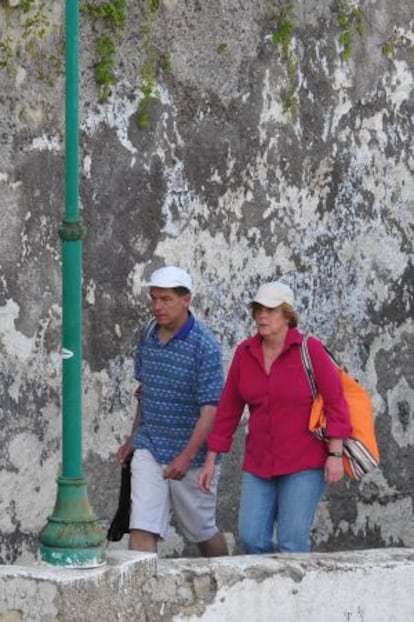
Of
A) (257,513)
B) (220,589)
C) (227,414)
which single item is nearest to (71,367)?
(220,589)

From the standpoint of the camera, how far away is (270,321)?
6.94 metres

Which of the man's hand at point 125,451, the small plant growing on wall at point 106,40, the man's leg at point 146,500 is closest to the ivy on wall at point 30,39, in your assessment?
the small plant growing on wall at point 106,40

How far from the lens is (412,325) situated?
8.97 meters

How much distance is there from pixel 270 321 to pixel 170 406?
1.97 feet

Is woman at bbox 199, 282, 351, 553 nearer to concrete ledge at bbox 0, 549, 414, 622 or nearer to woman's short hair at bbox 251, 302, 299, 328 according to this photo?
woman's short hair at bbox 251, 302, 299, 328

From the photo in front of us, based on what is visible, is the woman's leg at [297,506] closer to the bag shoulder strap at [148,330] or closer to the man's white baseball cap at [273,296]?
the man's white baseball cap at [273,296]

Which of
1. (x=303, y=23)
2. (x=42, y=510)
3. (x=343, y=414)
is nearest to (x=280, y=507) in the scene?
(x=343, y=414)

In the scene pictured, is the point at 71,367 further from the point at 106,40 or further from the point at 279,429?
the point at 106,40

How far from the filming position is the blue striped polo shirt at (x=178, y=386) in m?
7.16

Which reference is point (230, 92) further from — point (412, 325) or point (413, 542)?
point (413, 542)

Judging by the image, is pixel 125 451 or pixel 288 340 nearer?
pixel 288 340

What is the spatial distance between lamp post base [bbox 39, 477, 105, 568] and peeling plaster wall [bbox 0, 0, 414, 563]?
1674 millimetres

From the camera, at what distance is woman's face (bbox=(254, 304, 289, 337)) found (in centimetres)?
693

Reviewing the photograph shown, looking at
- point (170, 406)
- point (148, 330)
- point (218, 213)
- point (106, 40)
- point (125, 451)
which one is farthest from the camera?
point (218, 213)
